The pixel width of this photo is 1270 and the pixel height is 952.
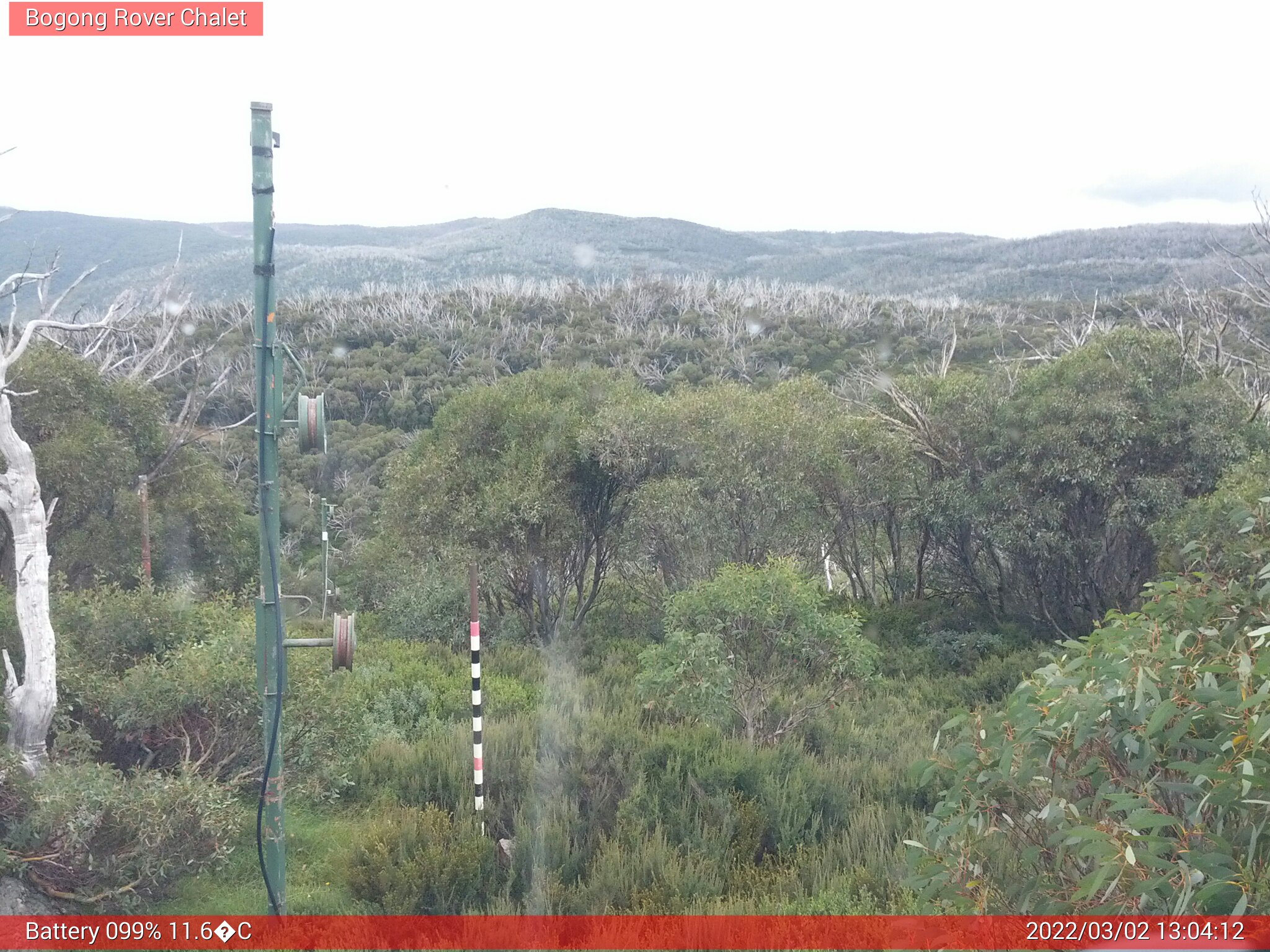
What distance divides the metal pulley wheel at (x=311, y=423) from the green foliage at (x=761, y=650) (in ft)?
14.7

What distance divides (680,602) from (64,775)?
5131 mm

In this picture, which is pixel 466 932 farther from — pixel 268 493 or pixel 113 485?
pixel 113 485

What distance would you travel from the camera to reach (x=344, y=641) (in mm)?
4711

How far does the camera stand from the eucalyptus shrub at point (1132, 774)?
2463 millimetres

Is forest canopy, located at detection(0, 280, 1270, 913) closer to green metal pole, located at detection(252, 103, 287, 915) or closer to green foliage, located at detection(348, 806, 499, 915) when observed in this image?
green foliage, located at detection(348, 806, 499, 915)

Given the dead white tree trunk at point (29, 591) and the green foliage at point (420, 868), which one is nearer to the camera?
the green foliage at point (420, 868)

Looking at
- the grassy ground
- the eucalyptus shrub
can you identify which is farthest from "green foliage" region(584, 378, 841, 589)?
the eucalyptus shrub

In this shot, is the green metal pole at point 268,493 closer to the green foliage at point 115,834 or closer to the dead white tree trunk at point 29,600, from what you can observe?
the green foliage at point 115,834

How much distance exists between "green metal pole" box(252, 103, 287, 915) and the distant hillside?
118ft

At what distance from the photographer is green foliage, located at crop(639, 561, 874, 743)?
8539mm

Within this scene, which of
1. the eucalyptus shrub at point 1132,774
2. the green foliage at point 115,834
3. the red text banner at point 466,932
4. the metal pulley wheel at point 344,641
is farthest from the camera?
the green foliage at point 115,834

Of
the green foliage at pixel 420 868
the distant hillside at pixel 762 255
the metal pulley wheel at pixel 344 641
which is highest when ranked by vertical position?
the distant hillside at pixel 762 255

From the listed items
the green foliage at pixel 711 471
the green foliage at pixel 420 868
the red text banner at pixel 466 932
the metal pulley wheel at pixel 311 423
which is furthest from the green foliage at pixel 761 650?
the metal pulley wheel at pixel 311 423

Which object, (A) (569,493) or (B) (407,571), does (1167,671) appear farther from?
(B) (407,571)
